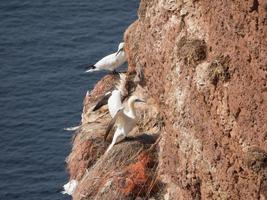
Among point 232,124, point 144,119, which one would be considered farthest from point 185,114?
point 144,119

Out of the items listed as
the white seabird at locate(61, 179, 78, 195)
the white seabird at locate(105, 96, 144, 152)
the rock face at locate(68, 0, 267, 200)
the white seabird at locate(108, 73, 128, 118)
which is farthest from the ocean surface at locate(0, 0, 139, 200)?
the rock face at locate(68, 0, 267, 200)

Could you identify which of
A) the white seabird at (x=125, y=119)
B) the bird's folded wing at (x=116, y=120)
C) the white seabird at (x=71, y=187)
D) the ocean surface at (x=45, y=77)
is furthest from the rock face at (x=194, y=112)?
the ocean surface at (x=45, y=77)

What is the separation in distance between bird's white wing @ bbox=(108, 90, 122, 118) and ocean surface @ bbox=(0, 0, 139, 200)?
1595 cm

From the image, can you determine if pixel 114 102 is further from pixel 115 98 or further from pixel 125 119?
pixel 125 119

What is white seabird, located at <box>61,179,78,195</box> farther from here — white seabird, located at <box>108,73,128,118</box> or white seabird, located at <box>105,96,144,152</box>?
white seabird, located at <box>105,96,144,152</box>

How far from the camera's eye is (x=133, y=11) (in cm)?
5125

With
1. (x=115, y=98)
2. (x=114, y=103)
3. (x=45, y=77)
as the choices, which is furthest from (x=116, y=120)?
(x=45, y=77)

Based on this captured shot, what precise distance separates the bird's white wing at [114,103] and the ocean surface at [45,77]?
1595 cm

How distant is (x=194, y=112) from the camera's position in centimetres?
1744

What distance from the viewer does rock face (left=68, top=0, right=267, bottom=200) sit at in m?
15.4

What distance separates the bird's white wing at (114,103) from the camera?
890 inches

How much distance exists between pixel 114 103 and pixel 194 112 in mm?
5483

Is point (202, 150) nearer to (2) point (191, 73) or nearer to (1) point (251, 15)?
(2) point (191, 73)

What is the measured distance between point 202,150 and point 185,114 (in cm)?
91
